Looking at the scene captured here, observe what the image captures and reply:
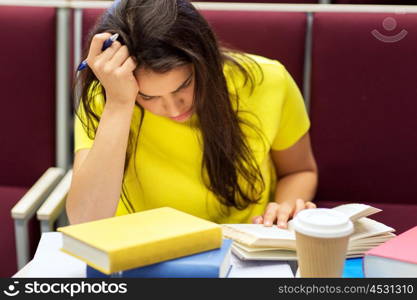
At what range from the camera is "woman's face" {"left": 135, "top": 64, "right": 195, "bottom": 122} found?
40.7 inches

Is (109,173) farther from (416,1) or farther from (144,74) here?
(416,1)

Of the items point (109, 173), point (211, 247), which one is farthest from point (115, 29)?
point (211, 247)

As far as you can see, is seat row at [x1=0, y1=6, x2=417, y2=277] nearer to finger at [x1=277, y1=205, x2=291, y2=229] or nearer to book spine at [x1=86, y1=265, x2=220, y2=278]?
finger at [x1=277, y1=205, x2=291, y2=229]

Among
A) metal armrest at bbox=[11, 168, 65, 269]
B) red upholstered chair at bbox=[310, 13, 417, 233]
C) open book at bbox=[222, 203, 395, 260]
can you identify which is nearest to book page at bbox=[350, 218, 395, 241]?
open book at bbox=[222, 203, 395, 260]

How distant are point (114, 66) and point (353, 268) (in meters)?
0.51

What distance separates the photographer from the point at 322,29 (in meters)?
1.60

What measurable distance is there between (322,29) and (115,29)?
0.74 m

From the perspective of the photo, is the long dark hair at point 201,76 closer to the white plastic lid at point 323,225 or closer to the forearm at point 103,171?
the forearm at point 103,171

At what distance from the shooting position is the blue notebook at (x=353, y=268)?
2.85 ft

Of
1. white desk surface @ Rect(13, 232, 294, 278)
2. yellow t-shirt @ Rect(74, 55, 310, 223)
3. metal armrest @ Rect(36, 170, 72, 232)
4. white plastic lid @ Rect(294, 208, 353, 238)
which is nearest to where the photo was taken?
white plastic lid @ Rect(294, 208, 353, 238)

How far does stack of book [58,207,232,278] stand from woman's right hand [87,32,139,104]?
0.30 meters

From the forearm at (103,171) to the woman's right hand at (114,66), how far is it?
0.19 ft

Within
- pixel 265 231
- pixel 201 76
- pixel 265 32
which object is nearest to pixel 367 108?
pixel 265 32

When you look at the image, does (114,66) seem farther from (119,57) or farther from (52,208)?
(52,208)
